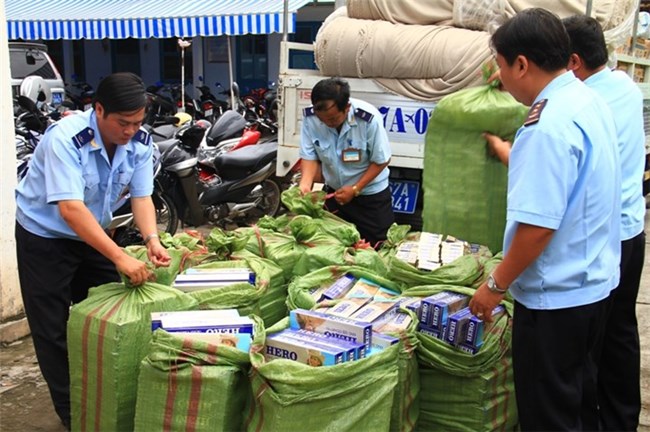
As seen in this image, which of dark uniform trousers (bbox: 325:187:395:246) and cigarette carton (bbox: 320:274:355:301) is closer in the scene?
cigarette carton (bbox: 320:274:355:301)

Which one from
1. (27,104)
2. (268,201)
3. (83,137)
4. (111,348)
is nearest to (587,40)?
(83,137)

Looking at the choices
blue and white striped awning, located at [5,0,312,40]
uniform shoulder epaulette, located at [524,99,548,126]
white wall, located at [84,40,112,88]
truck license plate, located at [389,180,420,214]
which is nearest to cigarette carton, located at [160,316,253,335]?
uniform shoulder epaulette, located at [524,99,548,126]

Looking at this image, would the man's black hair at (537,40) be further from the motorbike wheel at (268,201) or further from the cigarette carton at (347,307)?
the motorbike wheel at (268,201)

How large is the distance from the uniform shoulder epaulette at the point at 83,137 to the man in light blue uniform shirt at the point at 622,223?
1682 mm

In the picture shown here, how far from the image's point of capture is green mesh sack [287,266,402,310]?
2.74m

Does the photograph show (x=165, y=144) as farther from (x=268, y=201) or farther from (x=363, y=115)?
(x=363, y=115)

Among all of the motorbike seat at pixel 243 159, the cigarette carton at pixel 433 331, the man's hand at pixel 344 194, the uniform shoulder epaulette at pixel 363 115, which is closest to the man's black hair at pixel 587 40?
the cigarette carton at pixel 433 331

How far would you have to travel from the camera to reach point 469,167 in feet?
9.98

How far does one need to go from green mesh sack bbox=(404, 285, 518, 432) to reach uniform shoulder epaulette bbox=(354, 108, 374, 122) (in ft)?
4.64

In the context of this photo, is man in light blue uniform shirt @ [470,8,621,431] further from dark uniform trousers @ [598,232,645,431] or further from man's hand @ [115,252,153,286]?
man's hand @ [115,252,153,286]

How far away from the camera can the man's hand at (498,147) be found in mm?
2811

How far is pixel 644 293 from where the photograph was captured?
4.77 metres

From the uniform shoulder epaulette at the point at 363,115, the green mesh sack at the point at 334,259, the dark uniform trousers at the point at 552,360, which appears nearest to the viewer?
the dark uniform trousers at the point at 552,360

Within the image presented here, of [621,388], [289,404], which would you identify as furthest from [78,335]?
[621,388]
